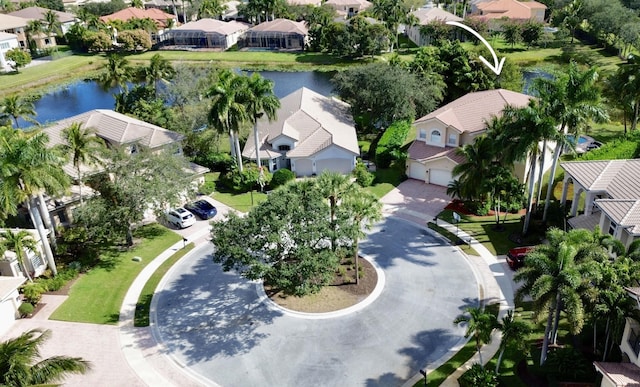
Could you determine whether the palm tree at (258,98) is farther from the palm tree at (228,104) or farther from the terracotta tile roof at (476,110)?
the terracotta tile roof at (476,110)

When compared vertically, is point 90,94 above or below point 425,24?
below

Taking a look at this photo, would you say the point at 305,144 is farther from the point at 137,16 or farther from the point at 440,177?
the point at 137,16

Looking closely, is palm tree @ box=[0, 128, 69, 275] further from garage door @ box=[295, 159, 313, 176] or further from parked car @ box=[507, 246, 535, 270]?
parked car @ box=[507, 246, 535, 270]

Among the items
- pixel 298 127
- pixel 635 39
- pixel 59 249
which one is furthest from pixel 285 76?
pixel 59 249

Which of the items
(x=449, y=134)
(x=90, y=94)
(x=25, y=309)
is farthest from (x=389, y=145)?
(x=90, y=94)

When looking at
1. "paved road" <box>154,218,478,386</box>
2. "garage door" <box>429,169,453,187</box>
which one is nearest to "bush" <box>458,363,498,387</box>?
"paved road" <box>154,218,478,386</box>

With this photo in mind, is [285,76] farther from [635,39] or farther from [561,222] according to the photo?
[561,222]

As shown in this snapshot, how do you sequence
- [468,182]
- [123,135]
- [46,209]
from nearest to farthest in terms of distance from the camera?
[46,209]
[468,182]
[123,135]
